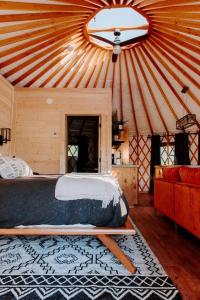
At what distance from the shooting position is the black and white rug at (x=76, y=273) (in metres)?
1.30

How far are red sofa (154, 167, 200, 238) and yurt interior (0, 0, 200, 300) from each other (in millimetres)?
15

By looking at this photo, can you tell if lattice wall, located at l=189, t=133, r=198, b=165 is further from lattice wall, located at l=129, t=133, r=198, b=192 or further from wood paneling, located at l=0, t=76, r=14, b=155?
wood paneling, located at l=0, t=76, r=14, b=155

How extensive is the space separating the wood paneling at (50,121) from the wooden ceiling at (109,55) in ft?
1.08

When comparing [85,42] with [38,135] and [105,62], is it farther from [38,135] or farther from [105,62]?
[38,135]

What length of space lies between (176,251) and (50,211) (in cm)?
125

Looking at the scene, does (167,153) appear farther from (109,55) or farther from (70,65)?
(70,65)

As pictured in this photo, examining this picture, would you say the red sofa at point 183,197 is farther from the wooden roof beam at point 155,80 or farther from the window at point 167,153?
the window at point 167,153

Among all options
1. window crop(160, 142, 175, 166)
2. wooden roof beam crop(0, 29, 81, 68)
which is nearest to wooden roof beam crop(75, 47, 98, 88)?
wooden roof beam crop(0, 29, 81, 68)

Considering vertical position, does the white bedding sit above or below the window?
below

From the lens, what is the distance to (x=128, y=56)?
4035mm

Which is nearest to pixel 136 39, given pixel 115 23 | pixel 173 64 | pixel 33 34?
pixel 115 23

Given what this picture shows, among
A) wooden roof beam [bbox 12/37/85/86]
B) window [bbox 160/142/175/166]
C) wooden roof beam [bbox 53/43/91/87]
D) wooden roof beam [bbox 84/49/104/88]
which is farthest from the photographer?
window [bbox 160/142/175/166]

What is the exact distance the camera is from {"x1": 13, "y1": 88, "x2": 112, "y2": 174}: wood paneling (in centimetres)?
446

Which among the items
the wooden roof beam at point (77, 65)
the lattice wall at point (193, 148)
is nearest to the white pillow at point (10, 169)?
the wooden roof beam at point (77, 65)
